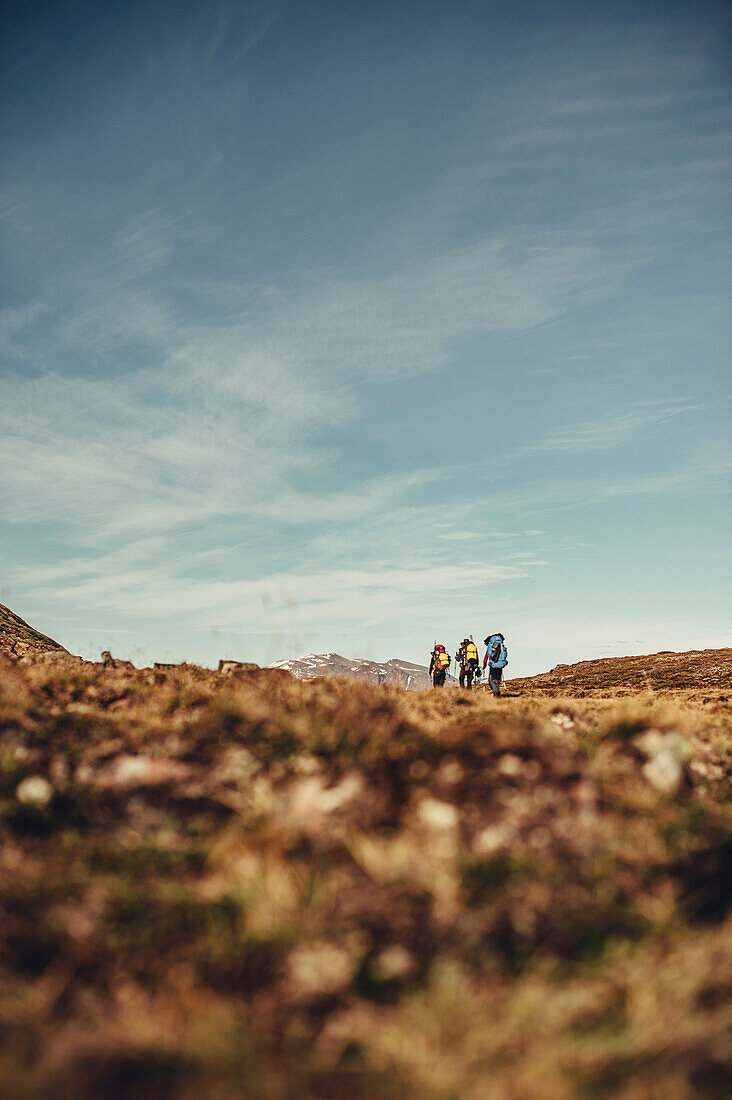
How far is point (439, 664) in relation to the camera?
977 inches

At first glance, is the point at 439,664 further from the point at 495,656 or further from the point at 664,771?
the point at 664,771

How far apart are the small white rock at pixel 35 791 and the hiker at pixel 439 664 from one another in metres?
20.8

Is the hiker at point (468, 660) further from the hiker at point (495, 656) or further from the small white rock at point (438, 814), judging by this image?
the small white rock at point (438, 814)

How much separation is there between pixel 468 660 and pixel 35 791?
857 inches

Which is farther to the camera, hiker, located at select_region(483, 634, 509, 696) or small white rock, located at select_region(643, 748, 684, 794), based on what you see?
hiker, located at select_region(483, 634, 509, 696)

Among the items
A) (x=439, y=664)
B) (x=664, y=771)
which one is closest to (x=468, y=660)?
A: (x=439, y=664)

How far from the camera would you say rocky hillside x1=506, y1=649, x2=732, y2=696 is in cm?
2745

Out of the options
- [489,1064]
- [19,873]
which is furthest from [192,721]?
[489,1064]

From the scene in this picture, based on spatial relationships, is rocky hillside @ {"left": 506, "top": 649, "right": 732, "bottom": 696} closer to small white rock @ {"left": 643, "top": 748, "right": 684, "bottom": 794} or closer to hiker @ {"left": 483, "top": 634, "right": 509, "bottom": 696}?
hiker @ {"left": 483, "top": 634, "right": 509, "bottom": 696}

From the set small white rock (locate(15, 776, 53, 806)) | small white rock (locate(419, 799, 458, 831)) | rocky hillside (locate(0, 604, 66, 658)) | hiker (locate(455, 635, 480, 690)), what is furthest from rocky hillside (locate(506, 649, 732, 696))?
small white rock (locate(15, 776, 53, 806))

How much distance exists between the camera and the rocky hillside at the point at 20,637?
16.5 meters

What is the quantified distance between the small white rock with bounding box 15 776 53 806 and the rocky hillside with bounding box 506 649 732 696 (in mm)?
24401

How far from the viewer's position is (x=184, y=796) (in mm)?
4668

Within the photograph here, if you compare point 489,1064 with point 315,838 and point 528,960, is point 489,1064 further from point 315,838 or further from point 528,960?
point 315,838
